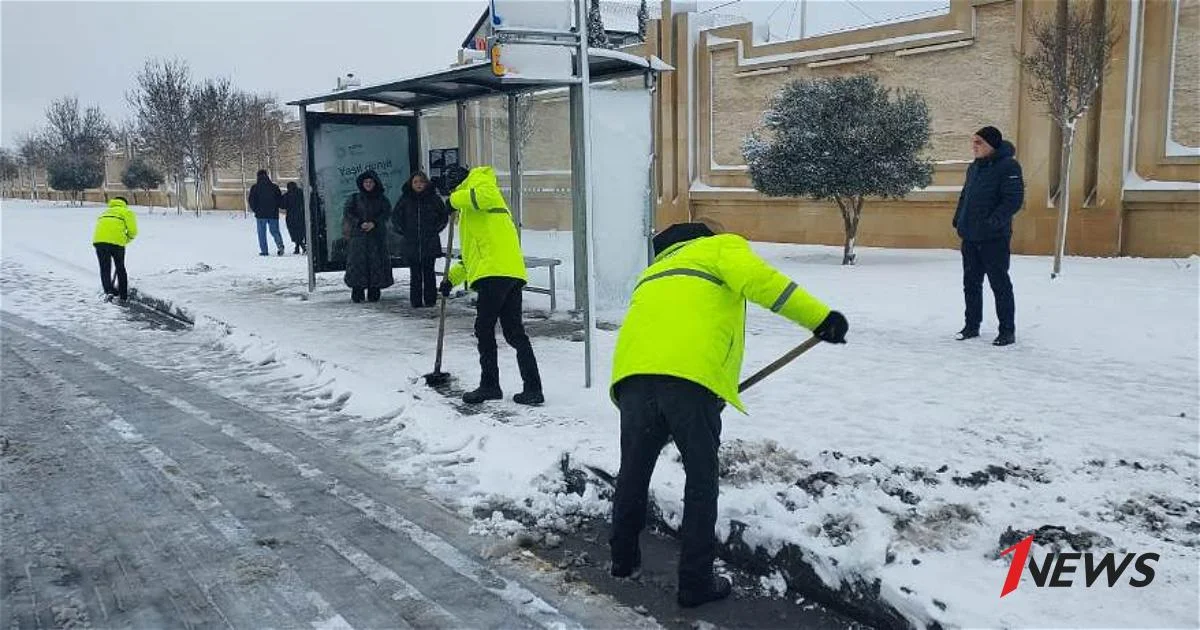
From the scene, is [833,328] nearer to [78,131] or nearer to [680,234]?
[680,234]

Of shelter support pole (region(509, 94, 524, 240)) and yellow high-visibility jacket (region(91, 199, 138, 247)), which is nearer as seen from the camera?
shelter support pole (region(509, 94, 524, 240))

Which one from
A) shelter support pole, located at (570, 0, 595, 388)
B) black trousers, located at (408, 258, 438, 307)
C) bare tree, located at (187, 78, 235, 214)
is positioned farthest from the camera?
bare tree, located at (187, 78, 235, 214)

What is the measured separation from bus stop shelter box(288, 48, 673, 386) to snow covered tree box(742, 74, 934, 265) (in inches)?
233

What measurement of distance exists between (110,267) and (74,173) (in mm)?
44265

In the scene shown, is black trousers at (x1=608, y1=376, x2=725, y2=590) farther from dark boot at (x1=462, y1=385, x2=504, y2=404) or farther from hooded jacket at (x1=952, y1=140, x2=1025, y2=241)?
hooded jacket at (x1=952, y1=140, x2=1025, y2=241)

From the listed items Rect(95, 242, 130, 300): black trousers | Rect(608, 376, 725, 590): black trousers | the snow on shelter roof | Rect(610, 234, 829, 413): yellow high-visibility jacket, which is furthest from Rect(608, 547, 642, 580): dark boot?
Rect(95, 242, 130, 300): black trousers

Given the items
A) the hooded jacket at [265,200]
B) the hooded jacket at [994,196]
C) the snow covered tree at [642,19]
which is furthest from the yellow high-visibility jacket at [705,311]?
the snow covered tree at [642,19]

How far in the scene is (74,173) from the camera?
168 feet

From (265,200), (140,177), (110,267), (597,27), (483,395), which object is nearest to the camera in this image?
(483,395)

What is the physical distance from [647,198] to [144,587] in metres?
6.50

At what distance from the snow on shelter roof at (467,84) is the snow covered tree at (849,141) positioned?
188 inches

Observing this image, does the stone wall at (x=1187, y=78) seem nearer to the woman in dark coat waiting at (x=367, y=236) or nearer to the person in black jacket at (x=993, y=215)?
the person in black jacket at (x=993, y=215)

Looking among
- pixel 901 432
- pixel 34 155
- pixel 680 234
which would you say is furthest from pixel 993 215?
pixel 34 155

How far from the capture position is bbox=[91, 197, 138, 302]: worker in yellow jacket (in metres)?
12.9
